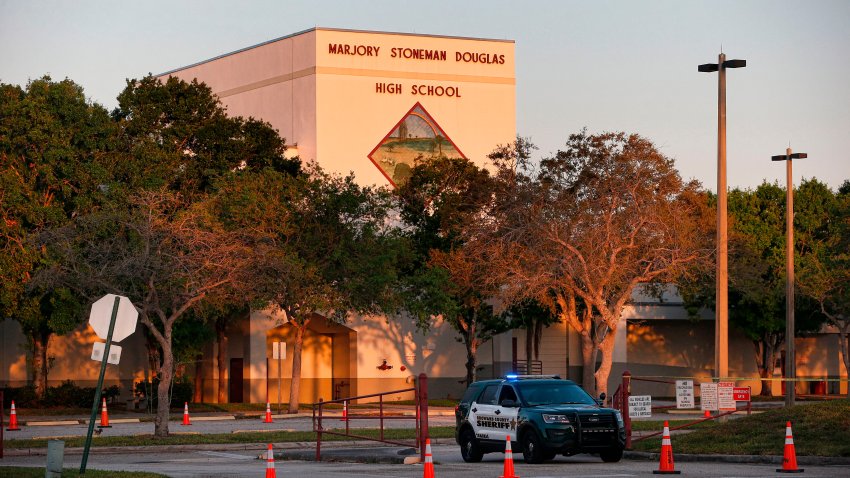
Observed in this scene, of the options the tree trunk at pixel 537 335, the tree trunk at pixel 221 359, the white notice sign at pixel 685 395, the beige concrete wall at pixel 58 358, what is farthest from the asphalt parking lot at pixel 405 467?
the tree trunk at pixel 537 335

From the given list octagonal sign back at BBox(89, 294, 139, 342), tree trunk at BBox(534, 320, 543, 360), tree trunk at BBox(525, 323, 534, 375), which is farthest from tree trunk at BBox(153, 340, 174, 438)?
tree trunk at BBox(534, 320, 543, 360)

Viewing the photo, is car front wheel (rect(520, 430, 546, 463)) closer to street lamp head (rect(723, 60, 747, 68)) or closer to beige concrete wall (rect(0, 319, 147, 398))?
street lamp head (rect(723, 60, 747, 68))

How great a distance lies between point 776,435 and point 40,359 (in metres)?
40.0

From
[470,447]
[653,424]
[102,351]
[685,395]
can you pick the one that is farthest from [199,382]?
[102,351]

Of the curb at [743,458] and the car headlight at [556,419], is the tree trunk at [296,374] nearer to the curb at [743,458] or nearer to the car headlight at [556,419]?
the curb at [743,458]

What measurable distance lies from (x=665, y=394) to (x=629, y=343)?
3460 millimetres

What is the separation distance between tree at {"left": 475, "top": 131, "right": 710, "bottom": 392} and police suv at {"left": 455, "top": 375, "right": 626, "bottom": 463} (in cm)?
2303

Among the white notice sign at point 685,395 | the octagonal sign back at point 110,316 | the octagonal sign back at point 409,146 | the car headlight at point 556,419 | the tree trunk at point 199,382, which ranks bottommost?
the tree trunk at point 199,382

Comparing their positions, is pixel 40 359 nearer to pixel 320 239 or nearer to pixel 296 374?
pixel 296 374

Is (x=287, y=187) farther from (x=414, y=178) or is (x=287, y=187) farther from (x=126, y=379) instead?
(x=126, y=379)

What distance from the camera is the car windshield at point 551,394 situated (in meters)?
25.8

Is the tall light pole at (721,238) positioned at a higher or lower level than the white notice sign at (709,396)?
higher

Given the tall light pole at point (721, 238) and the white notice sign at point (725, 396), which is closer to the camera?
the white notice sign at point (725, 396)

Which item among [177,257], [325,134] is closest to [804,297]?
[325,134]
